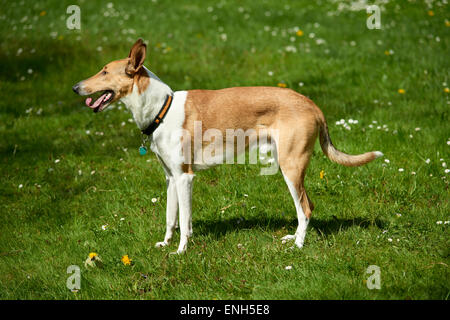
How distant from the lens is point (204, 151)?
4.55 meters

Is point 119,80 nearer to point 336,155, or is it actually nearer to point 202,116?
point 202,116

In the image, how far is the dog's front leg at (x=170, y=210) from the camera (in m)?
4.68

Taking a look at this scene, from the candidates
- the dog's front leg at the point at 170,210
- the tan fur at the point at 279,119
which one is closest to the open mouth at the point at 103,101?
the tan fur at the point at 279,119

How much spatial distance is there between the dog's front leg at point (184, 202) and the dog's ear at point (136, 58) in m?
1.07

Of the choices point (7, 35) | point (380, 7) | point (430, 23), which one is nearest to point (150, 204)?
point (7, 35)

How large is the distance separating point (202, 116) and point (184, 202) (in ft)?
2.75

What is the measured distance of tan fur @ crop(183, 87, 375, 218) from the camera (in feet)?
14.3

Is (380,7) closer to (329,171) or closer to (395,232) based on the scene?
(329,171)

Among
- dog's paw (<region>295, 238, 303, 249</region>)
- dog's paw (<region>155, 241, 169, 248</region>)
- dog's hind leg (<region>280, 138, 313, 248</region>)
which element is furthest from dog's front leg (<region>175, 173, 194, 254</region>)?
dog's paw (<region>295, 238, 303, 249</region>)

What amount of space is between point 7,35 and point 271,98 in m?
8.79

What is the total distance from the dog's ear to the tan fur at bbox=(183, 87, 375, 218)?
0.57 meters

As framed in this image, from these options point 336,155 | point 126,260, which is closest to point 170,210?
point 126,260

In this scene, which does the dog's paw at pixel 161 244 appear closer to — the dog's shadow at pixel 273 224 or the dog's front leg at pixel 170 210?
the dog's front leg at pixel 170 210

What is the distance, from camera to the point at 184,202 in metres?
4.46
